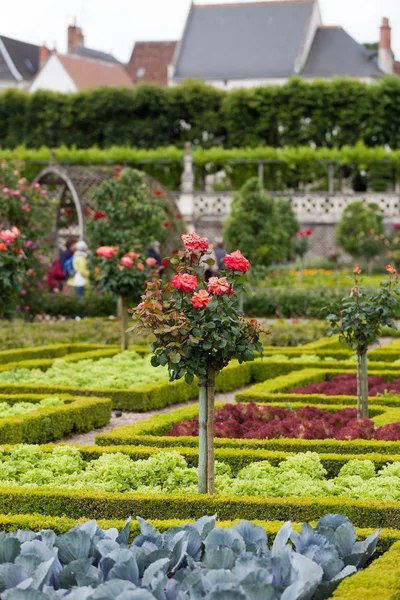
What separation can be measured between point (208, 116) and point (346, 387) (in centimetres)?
2923

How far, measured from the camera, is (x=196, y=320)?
243 inches

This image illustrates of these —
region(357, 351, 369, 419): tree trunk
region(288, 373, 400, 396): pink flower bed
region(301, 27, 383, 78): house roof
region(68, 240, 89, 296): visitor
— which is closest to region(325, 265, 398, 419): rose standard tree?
region(357, 351, 369, 419): tree trunk

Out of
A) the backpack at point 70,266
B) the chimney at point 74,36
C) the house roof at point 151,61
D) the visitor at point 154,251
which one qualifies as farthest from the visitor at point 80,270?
the chimney at point 74,36

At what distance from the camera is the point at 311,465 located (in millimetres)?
7133

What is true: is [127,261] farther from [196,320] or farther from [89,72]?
[89,72]

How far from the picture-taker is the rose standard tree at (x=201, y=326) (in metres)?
6.12

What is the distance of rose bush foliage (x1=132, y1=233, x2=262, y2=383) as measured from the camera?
6117 millimetres

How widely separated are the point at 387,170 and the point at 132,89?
9.77m

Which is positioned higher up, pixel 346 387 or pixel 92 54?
pixel 92 54

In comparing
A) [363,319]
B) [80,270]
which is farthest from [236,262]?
[80,270]

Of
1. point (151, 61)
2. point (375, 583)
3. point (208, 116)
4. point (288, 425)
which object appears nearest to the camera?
point (375, 583)

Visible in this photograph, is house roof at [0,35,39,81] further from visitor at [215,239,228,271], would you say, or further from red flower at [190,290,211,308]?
red flower at [190,290,211,308]

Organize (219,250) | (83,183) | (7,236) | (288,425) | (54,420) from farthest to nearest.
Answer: (83,183) → (219,250) → (7,236) → (54,420) → (288,425)

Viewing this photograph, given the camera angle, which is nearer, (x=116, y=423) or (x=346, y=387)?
(x=116, y=423)
